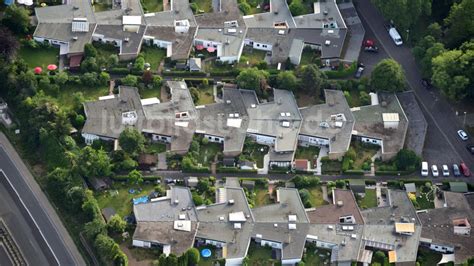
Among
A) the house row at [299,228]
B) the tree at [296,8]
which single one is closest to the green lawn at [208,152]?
the house row at [299,228]

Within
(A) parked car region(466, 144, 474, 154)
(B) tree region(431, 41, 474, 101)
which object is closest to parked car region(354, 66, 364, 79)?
(B) tree region(431, 41, 474, 101)

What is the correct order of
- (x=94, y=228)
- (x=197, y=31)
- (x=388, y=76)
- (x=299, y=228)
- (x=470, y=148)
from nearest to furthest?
(x=94, y=228) → (x=299, y=228) → (x=470, y=148) → (x=388, y=76) → (x=197, y=31)

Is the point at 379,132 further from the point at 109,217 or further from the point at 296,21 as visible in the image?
the point at 109,217

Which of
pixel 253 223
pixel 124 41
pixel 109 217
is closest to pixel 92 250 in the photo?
pixel 109 217

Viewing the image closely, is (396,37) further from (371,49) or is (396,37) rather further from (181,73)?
(181,73)

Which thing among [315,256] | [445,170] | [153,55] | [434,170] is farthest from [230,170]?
[445,170]
